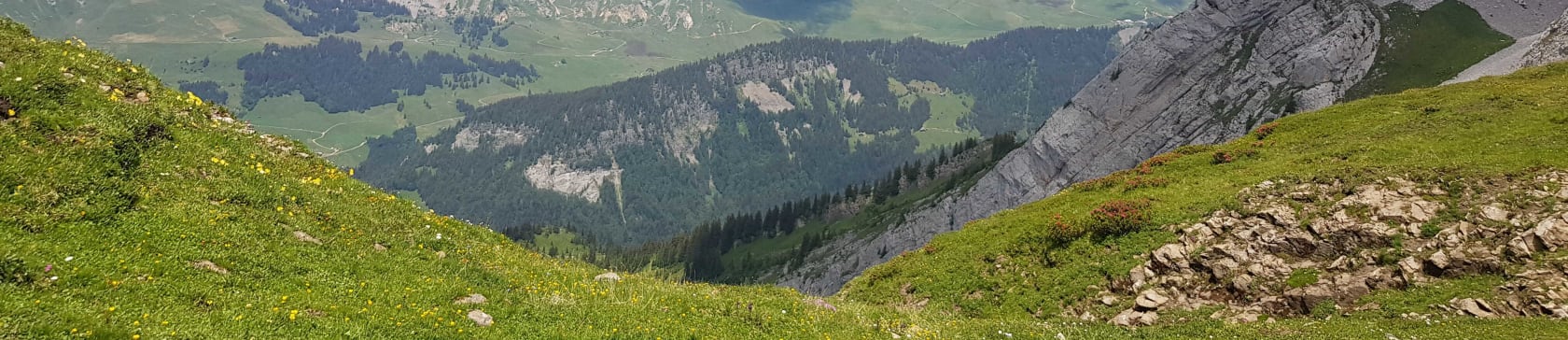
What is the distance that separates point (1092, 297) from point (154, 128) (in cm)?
3038

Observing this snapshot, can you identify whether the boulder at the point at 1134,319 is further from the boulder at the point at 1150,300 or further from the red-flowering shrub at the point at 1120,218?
the red-flowering shrub at the point at 1120,218

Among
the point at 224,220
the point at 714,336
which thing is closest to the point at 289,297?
the point at 224,220

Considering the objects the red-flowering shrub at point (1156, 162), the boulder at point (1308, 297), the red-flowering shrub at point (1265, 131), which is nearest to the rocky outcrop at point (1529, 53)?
the red-flowering shrub at point (1265, 131)

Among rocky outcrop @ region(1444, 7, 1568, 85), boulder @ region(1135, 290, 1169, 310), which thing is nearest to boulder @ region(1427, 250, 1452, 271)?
boulder @ region(1135, 290, 1169, 310)

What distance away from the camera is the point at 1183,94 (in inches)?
4791

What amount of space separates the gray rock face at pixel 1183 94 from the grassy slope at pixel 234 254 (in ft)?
336

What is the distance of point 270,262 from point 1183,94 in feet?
437

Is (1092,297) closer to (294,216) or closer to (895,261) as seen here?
(895,261)

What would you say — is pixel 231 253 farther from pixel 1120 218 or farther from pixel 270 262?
pixel 1120 218

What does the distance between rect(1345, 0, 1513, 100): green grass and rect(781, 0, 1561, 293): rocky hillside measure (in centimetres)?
17

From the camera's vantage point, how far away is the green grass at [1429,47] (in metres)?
84.6

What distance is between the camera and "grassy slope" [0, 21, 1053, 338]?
12328 mm

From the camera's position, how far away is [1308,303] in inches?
909

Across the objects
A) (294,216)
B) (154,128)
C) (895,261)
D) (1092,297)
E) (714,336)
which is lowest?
(895,261)
